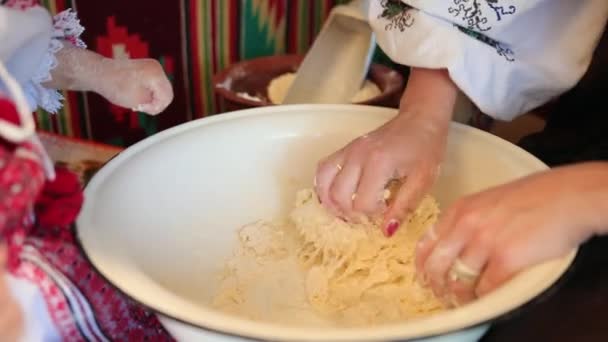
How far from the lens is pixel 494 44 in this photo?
2.18 feet

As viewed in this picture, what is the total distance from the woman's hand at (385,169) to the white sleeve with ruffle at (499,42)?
0.22 ft

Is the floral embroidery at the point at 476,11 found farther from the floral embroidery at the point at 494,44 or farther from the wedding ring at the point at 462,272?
the wedding ring at the point at 462,272

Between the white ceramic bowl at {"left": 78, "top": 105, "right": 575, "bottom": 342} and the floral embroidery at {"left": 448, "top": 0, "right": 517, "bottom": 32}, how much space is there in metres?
0.10

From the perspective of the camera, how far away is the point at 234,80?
40.8 inches

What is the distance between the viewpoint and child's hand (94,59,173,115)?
567mm

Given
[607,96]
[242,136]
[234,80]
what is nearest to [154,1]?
[234,80]

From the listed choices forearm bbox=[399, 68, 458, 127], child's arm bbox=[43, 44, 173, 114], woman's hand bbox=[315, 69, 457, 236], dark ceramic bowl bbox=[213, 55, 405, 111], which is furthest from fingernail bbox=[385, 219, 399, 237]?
dark ceramic bowl bbox=[213, 55, 405, 111]

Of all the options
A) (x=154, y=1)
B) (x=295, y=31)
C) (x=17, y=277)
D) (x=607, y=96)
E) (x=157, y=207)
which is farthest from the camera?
(x=295, y=31)

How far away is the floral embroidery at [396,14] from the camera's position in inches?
26.4

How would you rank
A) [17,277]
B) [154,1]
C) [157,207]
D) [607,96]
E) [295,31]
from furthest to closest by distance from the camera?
[295,31] < [154,1] < [607,96] < [157,207] < [17,277]

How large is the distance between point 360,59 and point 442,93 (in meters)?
0.40

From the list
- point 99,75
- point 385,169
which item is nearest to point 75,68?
point 99,75

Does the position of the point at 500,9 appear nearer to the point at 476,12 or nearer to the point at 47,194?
the point at 476,12

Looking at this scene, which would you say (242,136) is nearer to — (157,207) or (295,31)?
(157,207)
